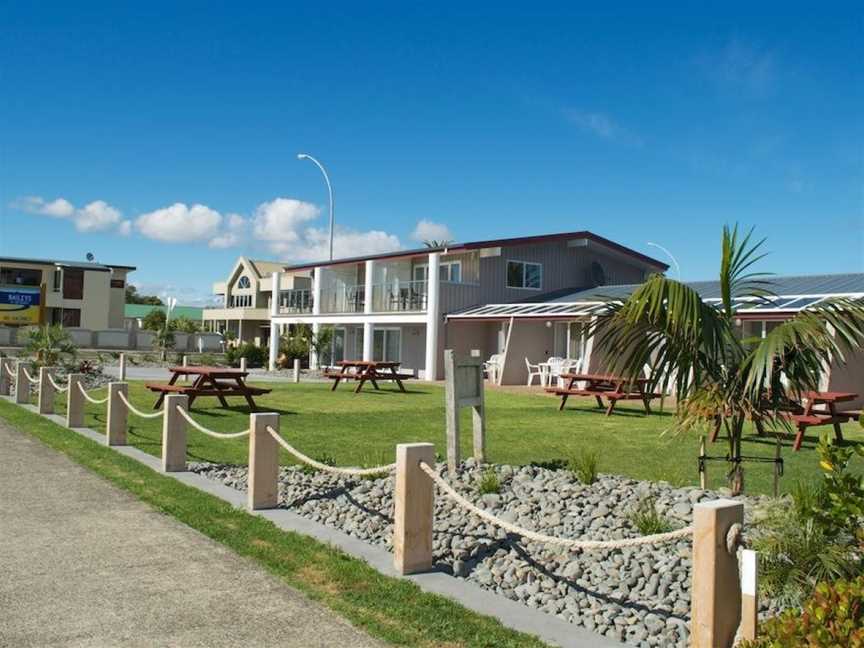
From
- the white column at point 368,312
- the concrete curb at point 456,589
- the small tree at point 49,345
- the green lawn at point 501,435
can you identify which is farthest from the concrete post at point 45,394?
the white column at point 368,312

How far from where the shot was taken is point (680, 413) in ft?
22.6

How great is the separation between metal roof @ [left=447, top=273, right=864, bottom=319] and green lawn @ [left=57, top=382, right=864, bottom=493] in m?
2.81

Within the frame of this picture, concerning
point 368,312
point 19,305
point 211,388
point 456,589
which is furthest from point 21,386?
point 19,305

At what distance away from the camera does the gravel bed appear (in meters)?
4.82

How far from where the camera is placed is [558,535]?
5.98m

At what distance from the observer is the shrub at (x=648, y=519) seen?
5.73 metres

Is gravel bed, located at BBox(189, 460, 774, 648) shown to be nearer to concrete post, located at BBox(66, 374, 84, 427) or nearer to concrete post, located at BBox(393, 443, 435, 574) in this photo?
concrete post, located at BBox(393, 443, 435, 574)

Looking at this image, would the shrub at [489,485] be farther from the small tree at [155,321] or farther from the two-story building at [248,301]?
the small tree at [155,321]

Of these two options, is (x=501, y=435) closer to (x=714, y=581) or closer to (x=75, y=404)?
(x=75, y=404)

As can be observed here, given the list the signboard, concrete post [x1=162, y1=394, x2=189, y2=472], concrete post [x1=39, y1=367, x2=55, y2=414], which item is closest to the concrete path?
concrete post [x1=162, y1=394, x2=189, y2=472]

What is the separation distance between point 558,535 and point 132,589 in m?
2.90

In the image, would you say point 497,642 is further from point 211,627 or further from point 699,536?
point 211,627

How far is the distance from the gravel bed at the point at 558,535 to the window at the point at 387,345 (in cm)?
2642

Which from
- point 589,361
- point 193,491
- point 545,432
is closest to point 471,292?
point 589,361
